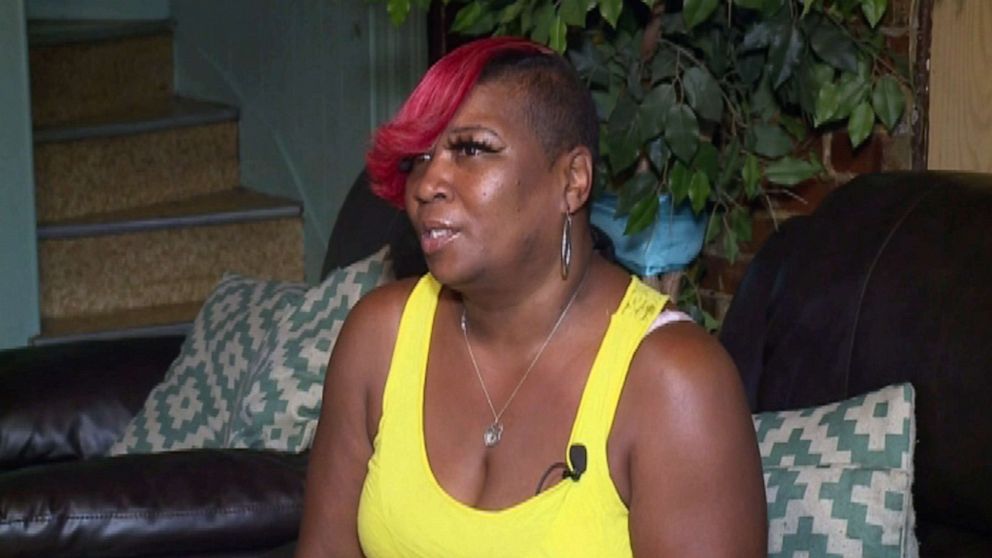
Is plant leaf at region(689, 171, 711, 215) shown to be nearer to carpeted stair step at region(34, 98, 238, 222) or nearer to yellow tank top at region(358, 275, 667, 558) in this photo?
yellow tank top at region(358, 275, 667, 558)

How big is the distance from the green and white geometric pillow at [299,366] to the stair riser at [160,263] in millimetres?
1732

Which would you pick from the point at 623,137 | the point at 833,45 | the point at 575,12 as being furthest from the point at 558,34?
the point at 833,45

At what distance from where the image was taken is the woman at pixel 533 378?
1.69 m

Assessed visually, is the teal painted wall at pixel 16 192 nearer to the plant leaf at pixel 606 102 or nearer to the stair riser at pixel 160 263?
the stair riser at pixel 160 263

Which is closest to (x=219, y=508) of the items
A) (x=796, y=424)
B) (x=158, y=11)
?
(x=796, y=424)

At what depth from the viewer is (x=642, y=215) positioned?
2578 millimetres

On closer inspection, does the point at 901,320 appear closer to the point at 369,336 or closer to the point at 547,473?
the point at 547,473

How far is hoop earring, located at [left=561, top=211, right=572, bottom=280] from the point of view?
1.79 meters

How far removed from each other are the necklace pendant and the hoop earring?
0.57ft

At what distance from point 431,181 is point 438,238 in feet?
0.20

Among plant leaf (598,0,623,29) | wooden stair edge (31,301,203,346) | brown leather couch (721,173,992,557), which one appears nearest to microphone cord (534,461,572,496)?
brown leather couch (721,173,992,557)

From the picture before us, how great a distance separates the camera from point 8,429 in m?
2.81

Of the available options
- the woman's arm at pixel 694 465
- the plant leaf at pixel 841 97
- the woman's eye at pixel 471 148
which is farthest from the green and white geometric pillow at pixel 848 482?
the plant leaf at pixel 841 97

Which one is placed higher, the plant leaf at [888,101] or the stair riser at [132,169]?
the plant leaf at [888,101]
